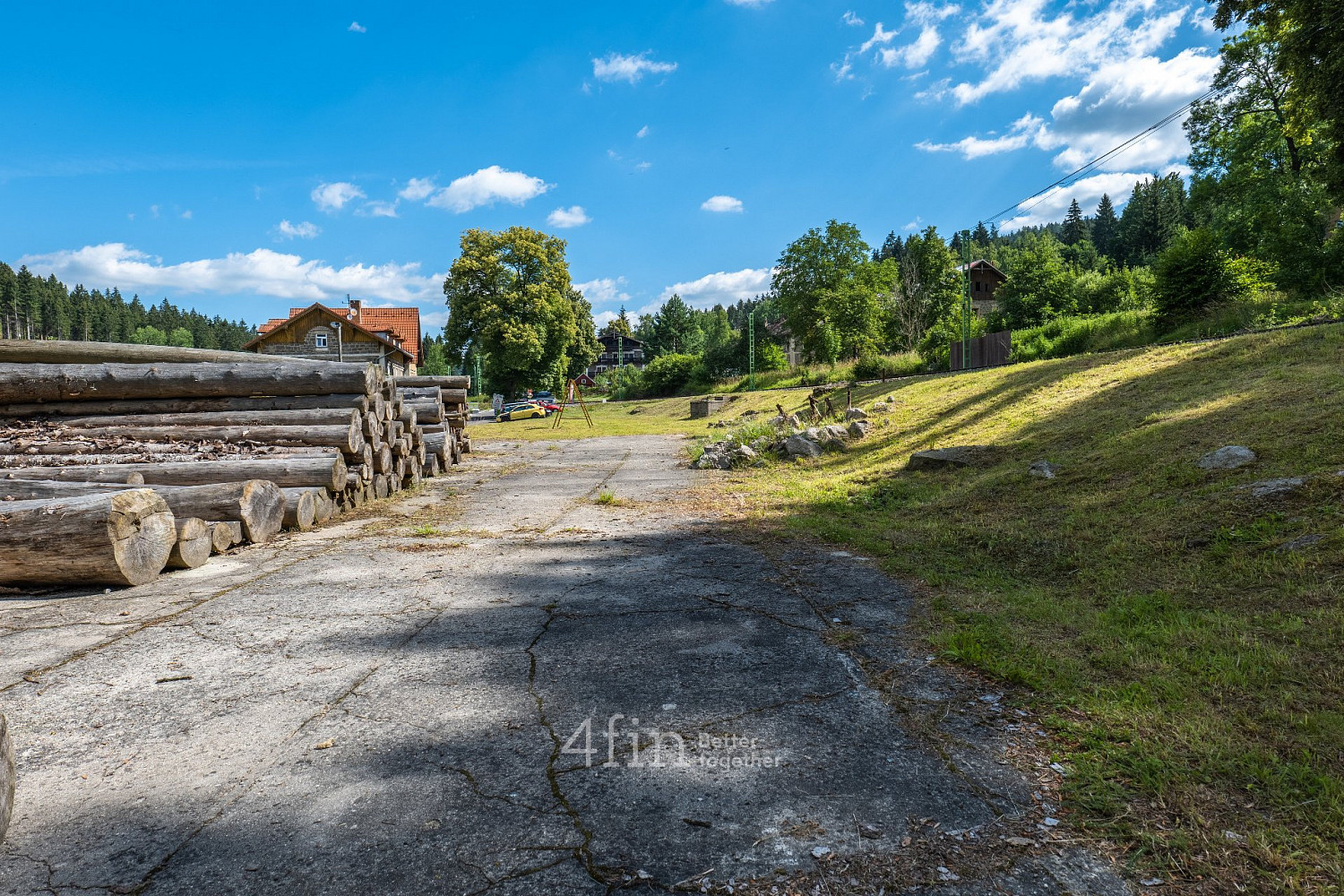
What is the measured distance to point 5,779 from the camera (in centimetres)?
210

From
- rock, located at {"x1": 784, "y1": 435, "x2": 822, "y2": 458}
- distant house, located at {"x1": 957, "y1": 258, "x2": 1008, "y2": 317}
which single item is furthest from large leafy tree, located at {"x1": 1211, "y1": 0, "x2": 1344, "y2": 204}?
distant house, located at {"x1": 957, "y1": 258, "x2": 1008, "y2": 317}

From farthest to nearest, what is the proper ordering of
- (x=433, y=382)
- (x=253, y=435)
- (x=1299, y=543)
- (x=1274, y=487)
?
1. (x=433, y=382)
2. (x=253, y=435)
3. (x=1274, y=487)
4. (x=1299, y=543)

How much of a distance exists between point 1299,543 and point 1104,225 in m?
129

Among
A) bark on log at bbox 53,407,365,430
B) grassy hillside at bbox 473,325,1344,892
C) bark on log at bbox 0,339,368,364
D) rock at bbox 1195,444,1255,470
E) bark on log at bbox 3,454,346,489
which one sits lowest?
grassy hillside at bbox 473,325,1344,892

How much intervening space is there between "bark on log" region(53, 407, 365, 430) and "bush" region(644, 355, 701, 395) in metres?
45.1

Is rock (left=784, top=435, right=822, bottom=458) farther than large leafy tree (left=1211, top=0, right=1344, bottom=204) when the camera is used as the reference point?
Yes

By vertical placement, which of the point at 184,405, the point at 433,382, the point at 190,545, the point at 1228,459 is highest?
the point at 433,382

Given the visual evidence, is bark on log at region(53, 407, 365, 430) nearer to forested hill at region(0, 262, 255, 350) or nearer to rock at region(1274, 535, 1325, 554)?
rock at region(1274, 535, 1325, 554)

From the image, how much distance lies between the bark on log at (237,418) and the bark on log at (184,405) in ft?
0.35

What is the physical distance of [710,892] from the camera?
1.80 m

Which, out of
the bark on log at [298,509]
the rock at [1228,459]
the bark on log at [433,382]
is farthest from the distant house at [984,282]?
the bark on log at [298,509]

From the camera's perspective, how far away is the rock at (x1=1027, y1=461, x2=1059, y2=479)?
723 centimetres

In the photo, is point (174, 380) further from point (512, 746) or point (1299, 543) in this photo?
point (1299, 543)

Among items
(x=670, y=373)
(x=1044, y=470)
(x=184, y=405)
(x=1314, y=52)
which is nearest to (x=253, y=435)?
(x=184, y=405)
